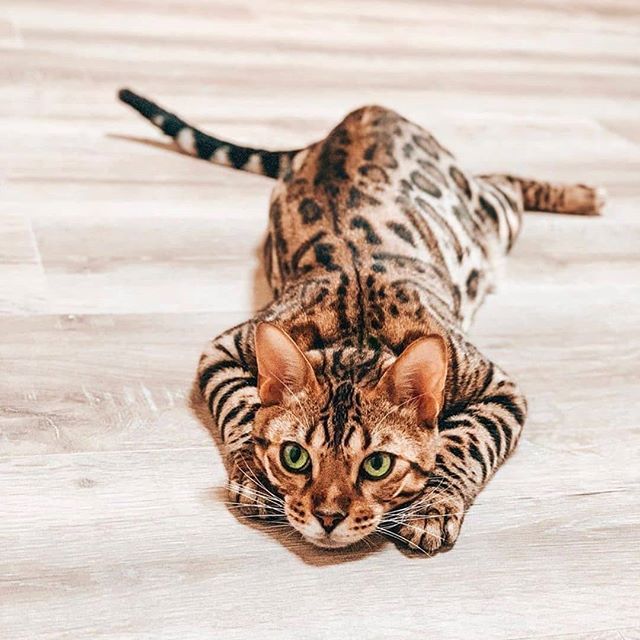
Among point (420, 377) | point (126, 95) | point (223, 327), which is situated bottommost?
point (223, 327)

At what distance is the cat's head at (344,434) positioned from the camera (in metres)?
1.91

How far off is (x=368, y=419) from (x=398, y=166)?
1033 millimetres

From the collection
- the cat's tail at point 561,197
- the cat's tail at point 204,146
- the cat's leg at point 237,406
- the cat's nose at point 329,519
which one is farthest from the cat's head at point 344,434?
the cat's tail at point 561,197

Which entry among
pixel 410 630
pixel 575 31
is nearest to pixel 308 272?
pixel 410 630

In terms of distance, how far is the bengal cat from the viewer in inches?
76.2

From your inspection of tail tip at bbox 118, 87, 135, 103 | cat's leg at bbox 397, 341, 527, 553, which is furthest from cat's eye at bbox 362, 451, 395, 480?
tail tip at bbox 118, 87, 135, 103

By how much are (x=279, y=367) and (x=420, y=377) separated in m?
0.25

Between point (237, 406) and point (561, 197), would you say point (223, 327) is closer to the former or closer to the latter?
point (237, 406)

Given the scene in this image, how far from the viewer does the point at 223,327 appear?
9.12ft

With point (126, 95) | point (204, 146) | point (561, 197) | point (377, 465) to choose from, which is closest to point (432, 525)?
point (377, 465)

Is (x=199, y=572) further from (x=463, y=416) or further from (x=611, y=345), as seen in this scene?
(x=611, y=345)

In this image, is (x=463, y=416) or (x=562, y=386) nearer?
(x=463, y=416)

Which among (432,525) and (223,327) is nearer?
(432,525)

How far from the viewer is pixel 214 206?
3.43 m
